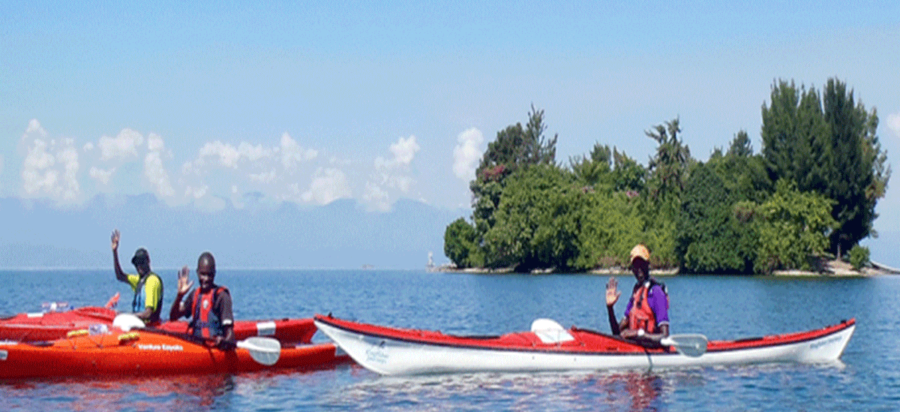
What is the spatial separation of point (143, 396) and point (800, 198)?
7112 cm

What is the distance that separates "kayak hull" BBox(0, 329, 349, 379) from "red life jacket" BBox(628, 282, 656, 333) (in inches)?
288

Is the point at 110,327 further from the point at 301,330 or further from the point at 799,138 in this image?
the point at 799,138

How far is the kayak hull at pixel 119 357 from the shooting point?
62.7 ft

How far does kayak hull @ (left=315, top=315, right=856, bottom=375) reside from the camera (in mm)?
18953

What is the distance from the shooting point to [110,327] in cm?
2055

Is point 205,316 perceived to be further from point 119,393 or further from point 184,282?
point 119,393

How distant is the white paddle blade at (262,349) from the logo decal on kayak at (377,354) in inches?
86.4

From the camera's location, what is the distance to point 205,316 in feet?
64.2

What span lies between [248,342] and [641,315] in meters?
7.25

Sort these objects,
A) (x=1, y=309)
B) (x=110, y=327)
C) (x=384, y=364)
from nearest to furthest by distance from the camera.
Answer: (x=384, y=364) → (x=110, y=327) → (x=1, y=309)

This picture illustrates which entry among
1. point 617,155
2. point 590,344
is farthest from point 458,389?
point 617,155

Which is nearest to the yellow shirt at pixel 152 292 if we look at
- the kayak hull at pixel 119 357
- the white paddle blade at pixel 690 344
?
the kayak hull at pixel 119 357

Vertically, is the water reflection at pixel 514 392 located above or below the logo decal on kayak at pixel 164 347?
below

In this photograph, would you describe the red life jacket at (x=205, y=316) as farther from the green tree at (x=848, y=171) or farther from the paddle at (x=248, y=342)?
the green tree at (x=848, y=171)
